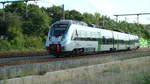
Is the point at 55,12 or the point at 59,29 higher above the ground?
the point at 55,12

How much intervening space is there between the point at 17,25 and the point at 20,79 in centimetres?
5165

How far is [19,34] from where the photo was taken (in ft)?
201

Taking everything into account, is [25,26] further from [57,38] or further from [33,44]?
[57,38]

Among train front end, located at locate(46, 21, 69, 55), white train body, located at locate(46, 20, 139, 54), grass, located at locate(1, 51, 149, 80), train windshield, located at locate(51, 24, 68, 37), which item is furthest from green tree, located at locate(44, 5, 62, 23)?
grass, located at locate(1, 51, 149, 80)

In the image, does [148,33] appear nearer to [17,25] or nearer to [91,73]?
[17,25]

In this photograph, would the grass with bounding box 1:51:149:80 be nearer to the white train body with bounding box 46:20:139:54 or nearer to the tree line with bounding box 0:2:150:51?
the white train body with bounding box 46:20:139:54

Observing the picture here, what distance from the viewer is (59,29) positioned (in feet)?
102

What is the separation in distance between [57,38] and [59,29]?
0.92 m

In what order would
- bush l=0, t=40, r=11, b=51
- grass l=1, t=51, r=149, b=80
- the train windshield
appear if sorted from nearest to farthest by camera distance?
grass l=1, t=51, r=149, b=80 → the train windshield → bush l=0, t=40, r=11, b=51

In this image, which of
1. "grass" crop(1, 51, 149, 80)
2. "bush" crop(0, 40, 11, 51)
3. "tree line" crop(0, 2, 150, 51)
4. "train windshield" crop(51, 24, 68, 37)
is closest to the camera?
"grass" crop(1, 51, 149, 80)

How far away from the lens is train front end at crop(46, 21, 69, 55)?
3017 centimetres

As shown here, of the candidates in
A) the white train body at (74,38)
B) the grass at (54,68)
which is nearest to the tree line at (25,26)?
the white train body at (74,38)

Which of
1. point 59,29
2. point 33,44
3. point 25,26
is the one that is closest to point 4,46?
point 33,44

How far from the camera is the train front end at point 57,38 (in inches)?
1188
